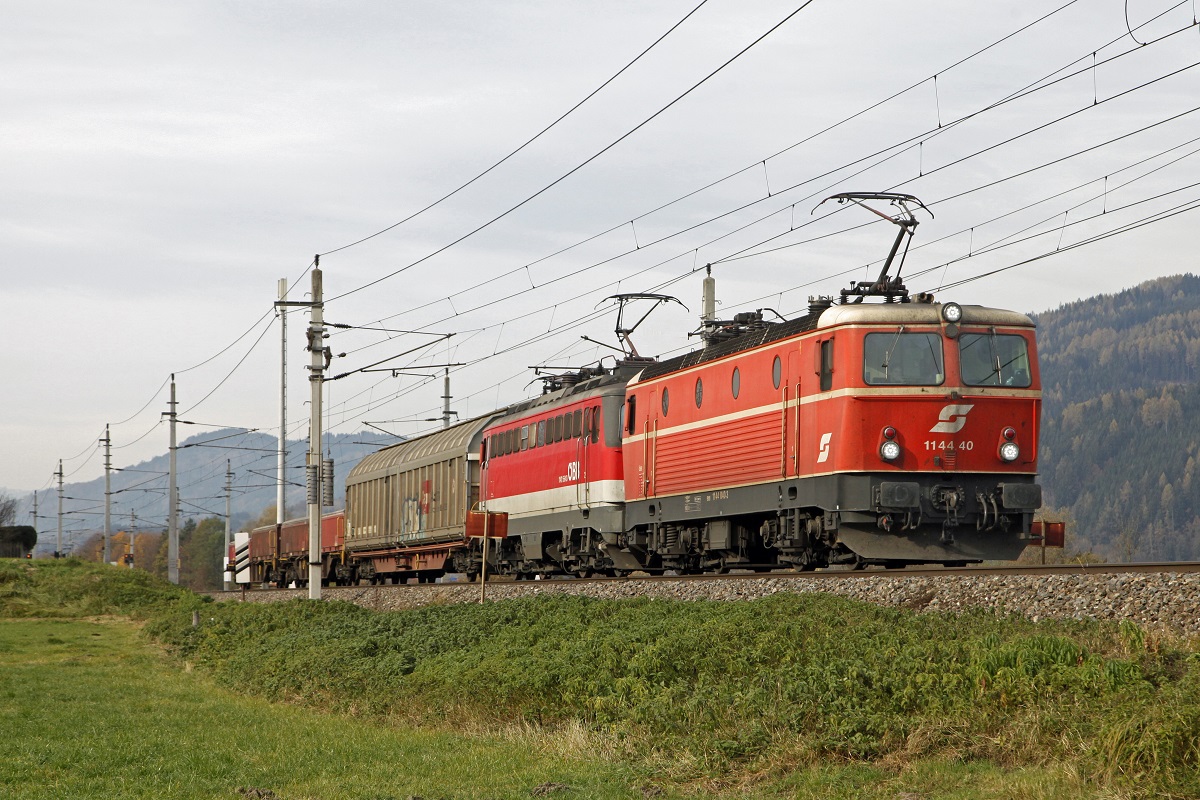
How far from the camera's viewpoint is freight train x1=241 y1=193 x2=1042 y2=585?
66.9 feet

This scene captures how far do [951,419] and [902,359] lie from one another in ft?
3.94

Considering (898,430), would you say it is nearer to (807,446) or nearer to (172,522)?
(807,446)

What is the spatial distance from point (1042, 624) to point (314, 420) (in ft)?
71.0

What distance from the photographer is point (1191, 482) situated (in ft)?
578

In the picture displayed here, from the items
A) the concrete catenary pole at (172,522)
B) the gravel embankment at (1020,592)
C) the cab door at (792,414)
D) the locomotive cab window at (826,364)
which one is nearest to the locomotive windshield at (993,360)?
the locomotive cab window at (826,364)

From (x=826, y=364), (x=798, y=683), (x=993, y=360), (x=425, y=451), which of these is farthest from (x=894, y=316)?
(x=425, y=451)

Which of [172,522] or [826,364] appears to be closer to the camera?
[826,364]

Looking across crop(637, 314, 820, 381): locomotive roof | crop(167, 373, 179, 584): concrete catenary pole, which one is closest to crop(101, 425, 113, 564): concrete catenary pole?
crop(167, 373, 179, 584): concrete catenary pole

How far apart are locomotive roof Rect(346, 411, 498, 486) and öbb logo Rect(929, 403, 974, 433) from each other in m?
19.6

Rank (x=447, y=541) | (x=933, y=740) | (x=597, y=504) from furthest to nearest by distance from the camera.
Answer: (x=447, y=541) < (x=597, y=504) < (x=933, y=740)

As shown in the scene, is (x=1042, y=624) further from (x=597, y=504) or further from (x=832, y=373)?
(x=597, y=504)

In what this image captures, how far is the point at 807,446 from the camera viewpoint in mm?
21500

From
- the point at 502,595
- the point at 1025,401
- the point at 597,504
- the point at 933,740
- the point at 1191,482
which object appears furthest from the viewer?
the point at 1191,482

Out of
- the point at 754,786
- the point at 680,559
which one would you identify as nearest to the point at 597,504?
the point at 680,559
